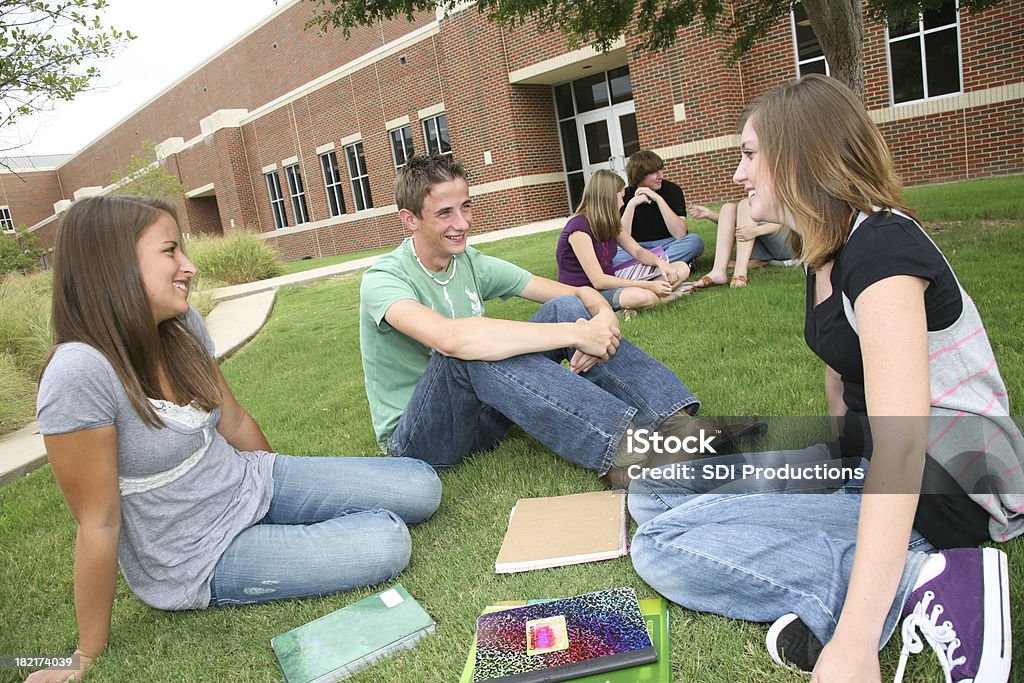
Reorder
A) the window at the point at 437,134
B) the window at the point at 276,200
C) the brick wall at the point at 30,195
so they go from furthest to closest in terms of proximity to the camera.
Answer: the brick wall at the point at 30,195, the window at the point at 276,200, the window at the point at 437,134

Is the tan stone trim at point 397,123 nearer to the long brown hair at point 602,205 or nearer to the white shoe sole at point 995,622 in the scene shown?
the long brown hair at point 602,205

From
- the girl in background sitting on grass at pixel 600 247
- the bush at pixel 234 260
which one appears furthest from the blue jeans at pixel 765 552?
the bush at pixel 234 260

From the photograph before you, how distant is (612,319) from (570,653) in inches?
55.7

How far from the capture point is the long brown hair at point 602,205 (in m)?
5.29

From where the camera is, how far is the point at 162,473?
221 centimetres

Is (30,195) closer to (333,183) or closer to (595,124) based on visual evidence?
(333,183)

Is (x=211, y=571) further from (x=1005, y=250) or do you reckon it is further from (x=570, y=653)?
(x=1005, y=250)

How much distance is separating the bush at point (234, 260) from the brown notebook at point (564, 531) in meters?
14.1

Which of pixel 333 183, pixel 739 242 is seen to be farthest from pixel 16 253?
pixel 333 183

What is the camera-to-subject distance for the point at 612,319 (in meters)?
2.81

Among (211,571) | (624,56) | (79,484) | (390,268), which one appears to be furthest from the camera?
(624,56)

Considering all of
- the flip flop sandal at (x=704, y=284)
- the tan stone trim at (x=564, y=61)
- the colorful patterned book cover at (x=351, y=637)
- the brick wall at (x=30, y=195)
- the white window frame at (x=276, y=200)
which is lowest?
the colorful patterned book cover at (x=351, y=637)

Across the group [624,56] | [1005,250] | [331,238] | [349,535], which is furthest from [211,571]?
[331,238]

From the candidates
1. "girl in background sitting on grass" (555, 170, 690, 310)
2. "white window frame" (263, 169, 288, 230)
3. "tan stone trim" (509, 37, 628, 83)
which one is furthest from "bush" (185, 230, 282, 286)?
"white window frame" (263, 169, 288, 230)
